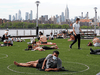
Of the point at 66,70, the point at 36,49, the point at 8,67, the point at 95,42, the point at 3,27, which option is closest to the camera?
the point at 66,70

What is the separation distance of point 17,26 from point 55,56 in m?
164

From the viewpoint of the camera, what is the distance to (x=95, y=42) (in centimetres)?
2169

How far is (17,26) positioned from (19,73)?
538 feet

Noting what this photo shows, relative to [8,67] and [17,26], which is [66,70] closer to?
[8,67]

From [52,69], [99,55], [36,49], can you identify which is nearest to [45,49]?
[36,49]

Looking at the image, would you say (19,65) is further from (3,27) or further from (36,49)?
(3,27)

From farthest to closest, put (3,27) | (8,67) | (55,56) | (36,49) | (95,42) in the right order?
(3,27)
(95,42)
(36,49)
(8,67)
(55,56)

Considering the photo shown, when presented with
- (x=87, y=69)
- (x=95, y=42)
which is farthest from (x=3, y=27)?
(x=87, y=69)

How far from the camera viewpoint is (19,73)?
915 cm

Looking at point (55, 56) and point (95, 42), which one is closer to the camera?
point (55, 56)

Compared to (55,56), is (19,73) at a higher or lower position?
lower

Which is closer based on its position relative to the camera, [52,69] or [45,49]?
[52,69]

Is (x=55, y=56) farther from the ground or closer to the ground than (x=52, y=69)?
farther from the ground

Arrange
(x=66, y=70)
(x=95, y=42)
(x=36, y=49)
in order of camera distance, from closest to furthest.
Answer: (x=66, y=70)
(x=36, y=49)
(x=95, y=42)
